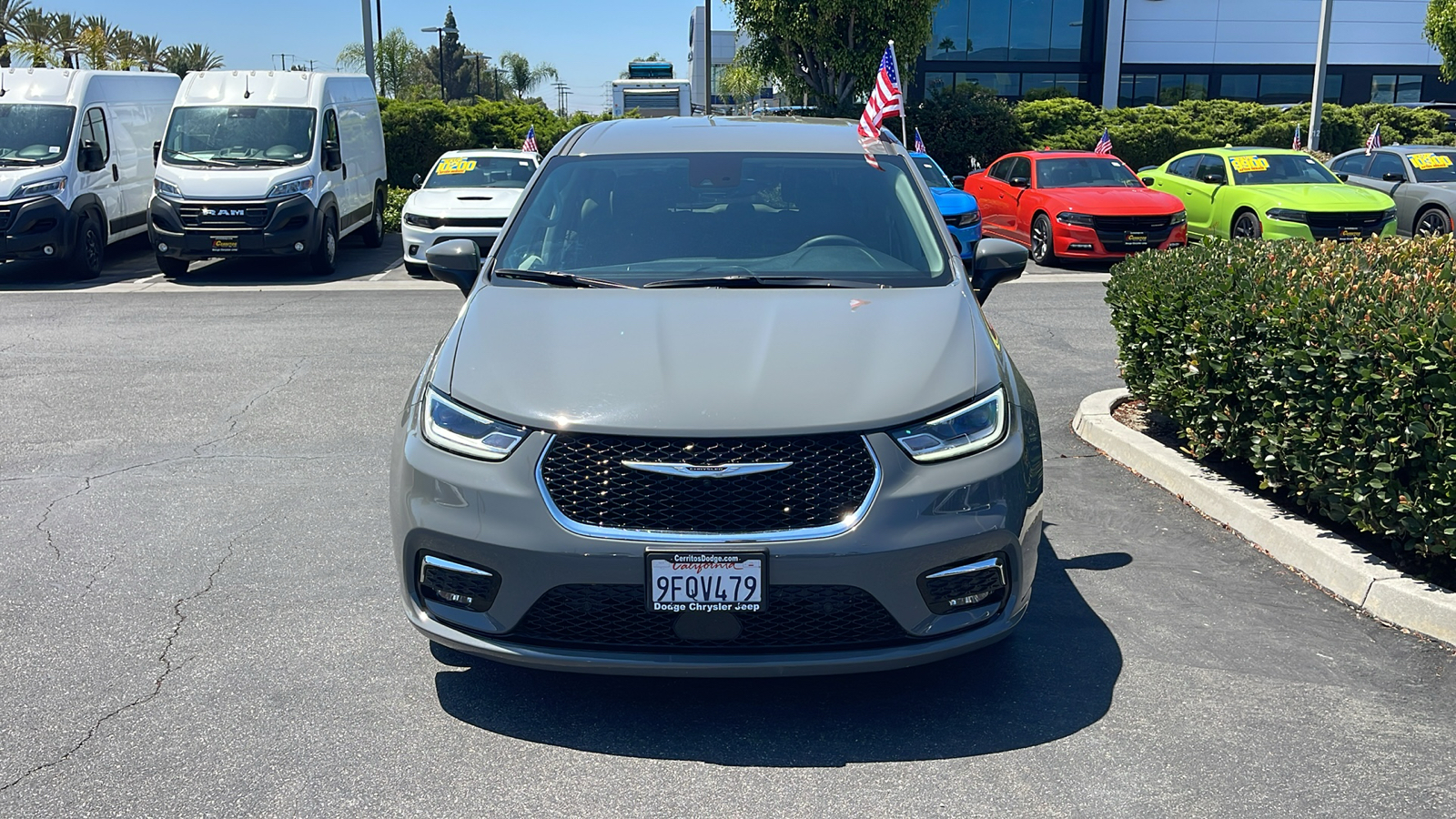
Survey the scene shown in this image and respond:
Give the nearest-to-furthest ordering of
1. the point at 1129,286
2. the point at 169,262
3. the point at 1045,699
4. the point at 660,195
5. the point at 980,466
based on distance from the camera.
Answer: the point at 980,466
the point at 1045,699
the point at 660,195
the point at 1129,286
the point at 169,262

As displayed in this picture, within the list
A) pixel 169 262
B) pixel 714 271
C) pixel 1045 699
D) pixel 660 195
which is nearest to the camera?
pixel 1045 699

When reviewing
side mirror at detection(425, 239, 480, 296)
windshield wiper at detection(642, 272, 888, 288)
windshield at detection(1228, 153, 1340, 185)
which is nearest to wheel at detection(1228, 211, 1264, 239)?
windshield at detection(1228, 153, 1340, 185)

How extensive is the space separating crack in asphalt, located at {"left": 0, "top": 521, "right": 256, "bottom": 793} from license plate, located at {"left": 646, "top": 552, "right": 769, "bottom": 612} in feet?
5.62

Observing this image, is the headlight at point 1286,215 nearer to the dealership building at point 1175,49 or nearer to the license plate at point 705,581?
the license plate at point 705,581

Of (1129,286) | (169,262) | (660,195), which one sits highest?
(660,195)

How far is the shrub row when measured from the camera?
29375 mm

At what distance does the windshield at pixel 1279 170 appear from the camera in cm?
1652

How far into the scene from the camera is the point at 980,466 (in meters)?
3.65

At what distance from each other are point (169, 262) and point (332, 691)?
13367mm

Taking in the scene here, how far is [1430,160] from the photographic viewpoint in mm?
17578

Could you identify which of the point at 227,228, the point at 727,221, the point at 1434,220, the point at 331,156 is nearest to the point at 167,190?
the point at 227,228

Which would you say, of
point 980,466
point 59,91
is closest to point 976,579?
point 980,466

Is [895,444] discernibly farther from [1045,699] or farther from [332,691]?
[332,691]

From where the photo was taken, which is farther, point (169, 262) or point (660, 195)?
point (169, 262)
